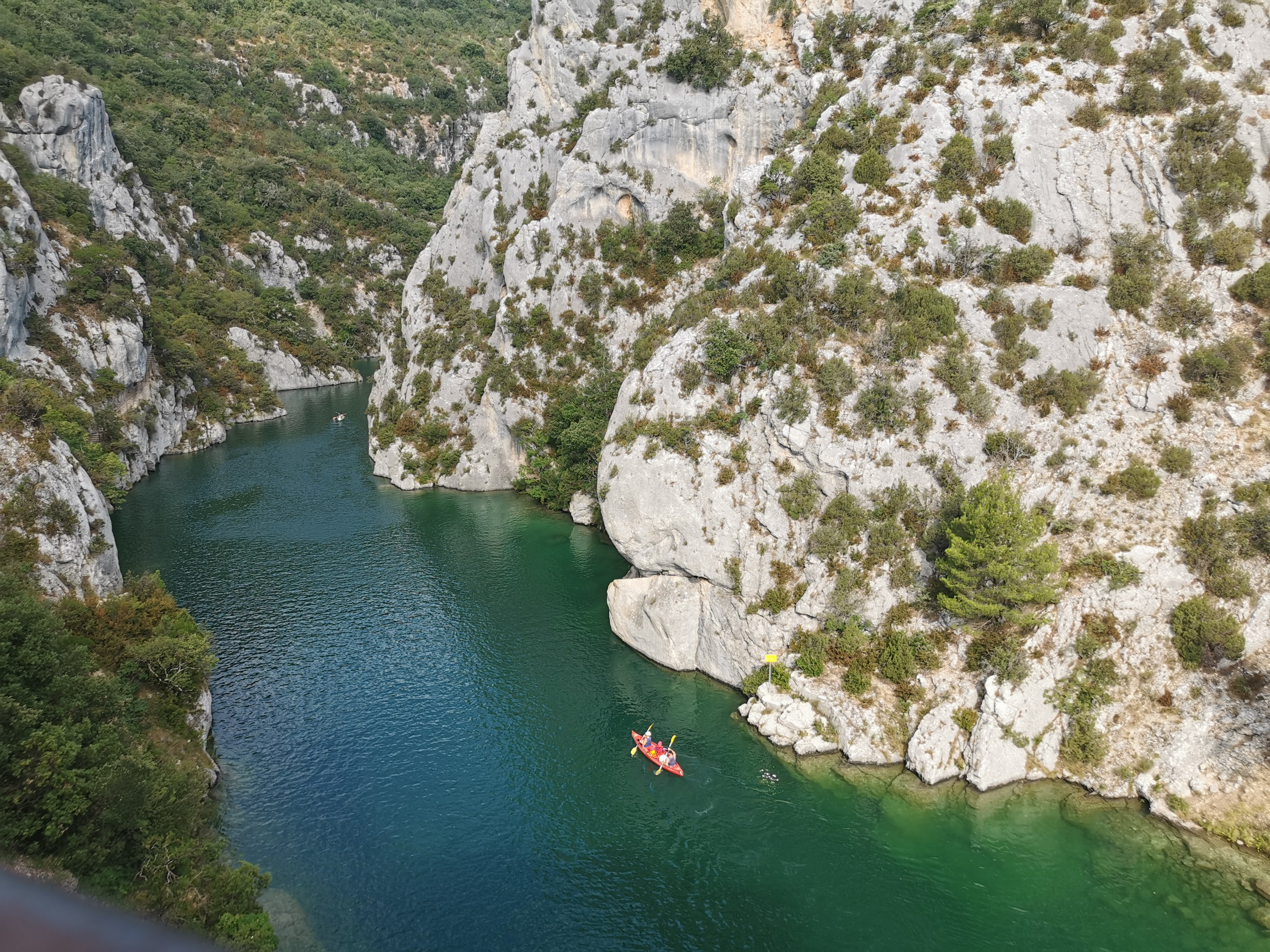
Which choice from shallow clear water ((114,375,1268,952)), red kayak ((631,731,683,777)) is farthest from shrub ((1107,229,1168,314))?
red kayak ((631,731,683,777))

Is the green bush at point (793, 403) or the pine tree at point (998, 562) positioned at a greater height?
the green bush at point (793, 403)

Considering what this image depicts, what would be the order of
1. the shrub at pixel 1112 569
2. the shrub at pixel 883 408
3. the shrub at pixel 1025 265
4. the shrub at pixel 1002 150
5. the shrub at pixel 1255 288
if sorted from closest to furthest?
the shrub at pixel 1112 569
the shrub at pixel 1255 288
the shrub at pixel 883 408
the shrub at pixel 1025 265
the shrub at pixel 1002 150

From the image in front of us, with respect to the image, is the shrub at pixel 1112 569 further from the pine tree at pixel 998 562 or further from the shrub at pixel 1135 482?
the shrub at pixel 1135 482

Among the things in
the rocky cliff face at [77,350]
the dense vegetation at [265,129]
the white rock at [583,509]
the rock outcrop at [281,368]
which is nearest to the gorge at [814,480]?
the rocky cliff face at [77,350]

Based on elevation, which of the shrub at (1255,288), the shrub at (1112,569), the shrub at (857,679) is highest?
the shrub at (1255,288)

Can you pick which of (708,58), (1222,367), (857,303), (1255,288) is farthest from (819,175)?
(1222,367)

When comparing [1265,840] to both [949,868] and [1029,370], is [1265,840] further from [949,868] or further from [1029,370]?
[1029,370]

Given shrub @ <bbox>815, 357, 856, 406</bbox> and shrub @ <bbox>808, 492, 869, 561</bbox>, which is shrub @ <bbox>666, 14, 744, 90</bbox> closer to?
shrub @ <bbox>815, 357, 856, 406</bbox>
